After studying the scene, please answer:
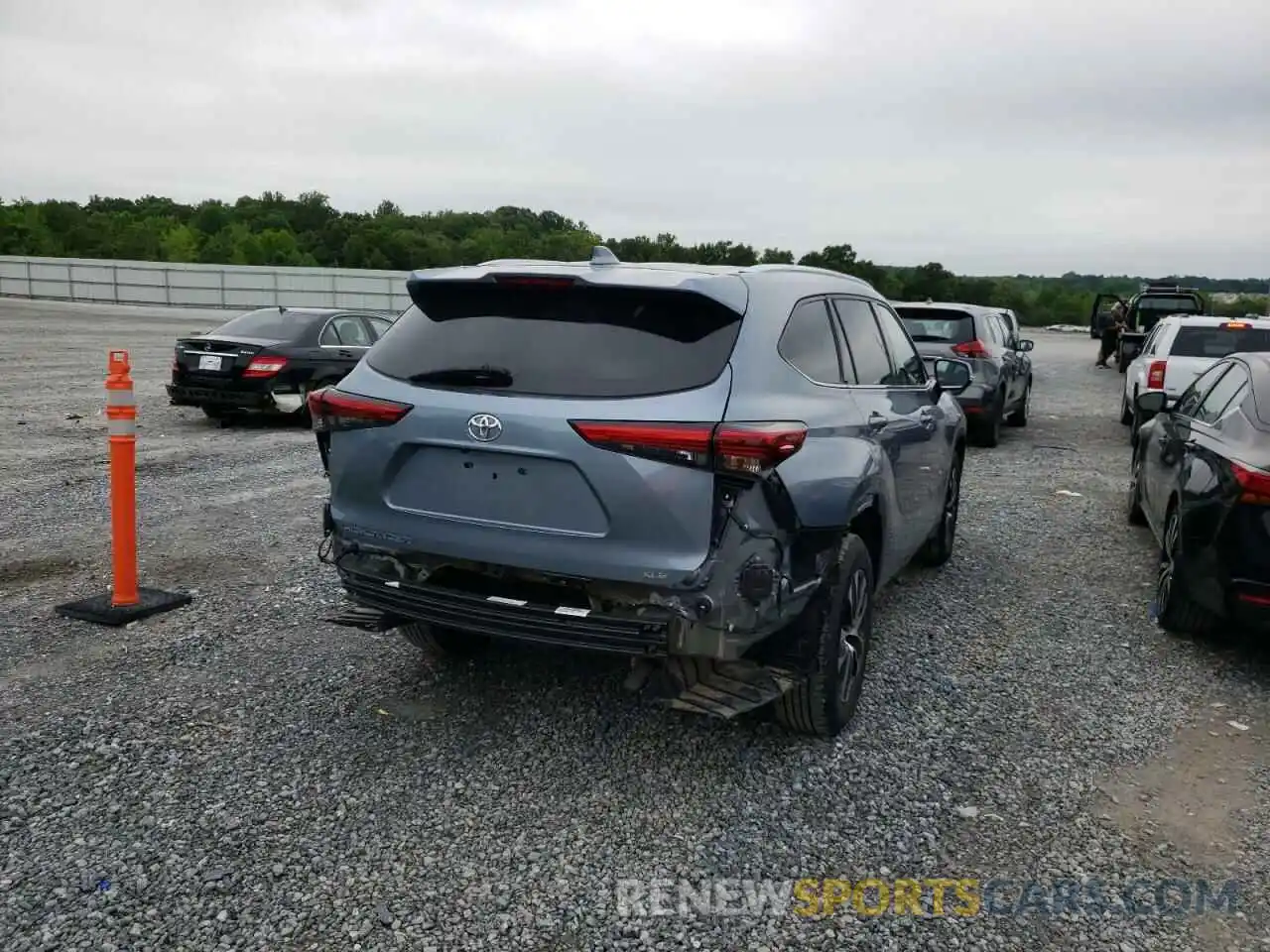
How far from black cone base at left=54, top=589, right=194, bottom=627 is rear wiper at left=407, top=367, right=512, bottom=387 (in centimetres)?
258

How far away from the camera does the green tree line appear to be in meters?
61.7

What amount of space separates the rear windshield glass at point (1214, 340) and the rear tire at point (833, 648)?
9870 millimetres

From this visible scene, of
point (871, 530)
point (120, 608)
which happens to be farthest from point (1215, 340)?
point (120, 608)

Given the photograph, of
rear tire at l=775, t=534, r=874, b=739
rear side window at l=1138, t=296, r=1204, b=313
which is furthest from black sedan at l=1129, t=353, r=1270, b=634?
rear side window at l=1138, t=296, r=1204, b=313

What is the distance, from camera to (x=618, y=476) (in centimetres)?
332

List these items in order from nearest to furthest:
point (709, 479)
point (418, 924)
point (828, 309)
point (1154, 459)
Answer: point (418, 924) < point (709, 479) < point (828, 309) < point (1154, 459)

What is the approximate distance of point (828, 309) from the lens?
14.8ft

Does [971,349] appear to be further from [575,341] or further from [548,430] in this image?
[548,430]

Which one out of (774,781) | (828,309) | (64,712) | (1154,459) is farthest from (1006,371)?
(64,712)

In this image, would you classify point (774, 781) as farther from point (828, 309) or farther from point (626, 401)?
point (828, 309)

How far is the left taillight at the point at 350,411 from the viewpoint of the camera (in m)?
3.67

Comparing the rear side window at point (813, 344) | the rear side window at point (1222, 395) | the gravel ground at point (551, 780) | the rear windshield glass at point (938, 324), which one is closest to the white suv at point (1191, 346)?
the rear windshield glass at point (938, 324)

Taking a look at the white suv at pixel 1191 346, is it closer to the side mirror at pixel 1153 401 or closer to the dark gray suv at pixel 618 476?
the side mirror at pixel 1153 401

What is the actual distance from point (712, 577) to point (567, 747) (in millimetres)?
1122
